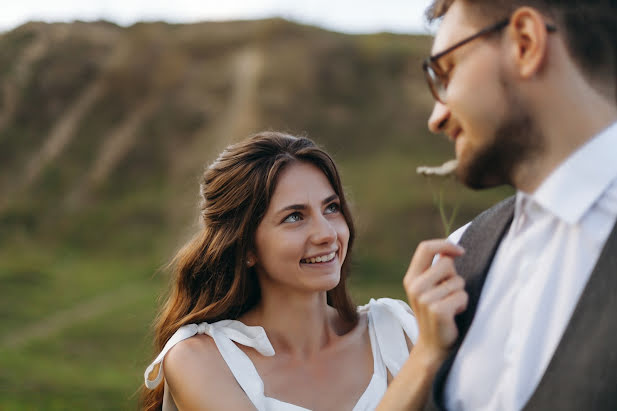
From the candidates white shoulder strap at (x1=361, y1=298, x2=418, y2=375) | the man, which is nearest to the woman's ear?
white shoulder strap at (x1=361, y1=298, x2=418, y2=375)

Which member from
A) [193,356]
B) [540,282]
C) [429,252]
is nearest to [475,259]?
[429,252]

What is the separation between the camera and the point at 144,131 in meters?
23.4

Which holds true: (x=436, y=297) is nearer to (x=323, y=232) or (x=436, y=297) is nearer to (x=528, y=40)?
(x=528, y=40)

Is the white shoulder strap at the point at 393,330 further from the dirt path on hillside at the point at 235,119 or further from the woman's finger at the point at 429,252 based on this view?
the dirt path on hillside at the point at 235,119

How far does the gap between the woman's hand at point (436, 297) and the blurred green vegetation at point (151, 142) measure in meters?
11.1

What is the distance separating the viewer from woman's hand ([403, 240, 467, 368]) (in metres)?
1.89

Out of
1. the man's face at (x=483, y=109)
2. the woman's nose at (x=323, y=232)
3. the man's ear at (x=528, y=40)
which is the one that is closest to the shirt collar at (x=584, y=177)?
the man's face at (x=483, y=109)

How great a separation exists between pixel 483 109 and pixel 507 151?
0.11m

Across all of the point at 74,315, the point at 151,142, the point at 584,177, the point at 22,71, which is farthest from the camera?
the point at 22,71

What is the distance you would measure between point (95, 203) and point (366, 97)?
9.44 meters

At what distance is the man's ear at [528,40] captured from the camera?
1.64m

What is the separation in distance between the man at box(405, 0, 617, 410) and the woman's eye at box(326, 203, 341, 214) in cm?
155

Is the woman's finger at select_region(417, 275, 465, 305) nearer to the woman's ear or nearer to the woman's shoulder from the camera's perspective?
the woman's shoulder

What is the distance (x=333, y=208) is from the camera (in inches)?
134
